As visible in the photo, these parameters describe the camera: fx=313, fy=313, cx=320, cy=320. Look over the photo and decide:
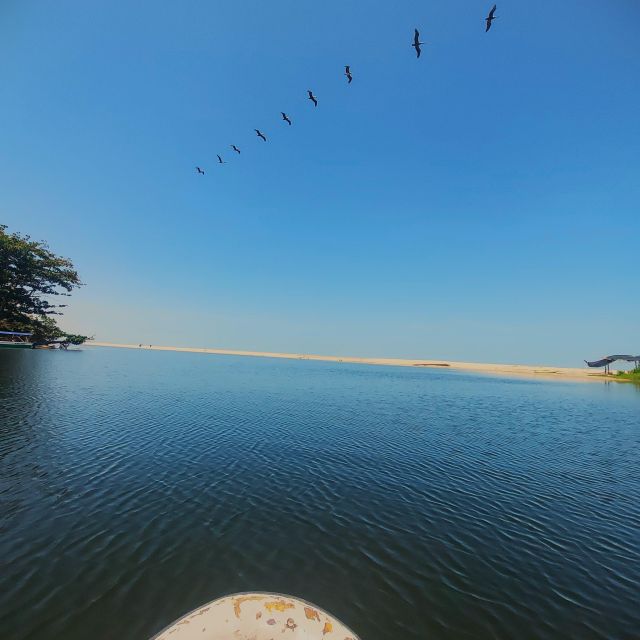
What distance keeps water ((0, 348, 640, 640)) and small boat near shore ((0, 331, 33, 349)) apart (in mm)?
88803

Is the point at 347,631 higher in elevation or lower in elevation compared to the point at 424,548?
higher

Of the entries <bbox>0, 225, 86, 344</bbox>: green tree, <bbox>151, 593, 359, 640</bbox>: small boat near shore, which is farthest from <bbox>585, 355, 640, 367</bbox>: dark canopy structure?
<bbox>0, 225, 86, 344</bbox>: green tree

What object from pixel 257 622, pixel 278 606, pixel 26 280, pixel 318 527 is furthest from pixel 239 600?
pixel 26 280

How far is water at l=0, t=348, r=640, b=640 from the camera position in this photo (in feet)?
27.0

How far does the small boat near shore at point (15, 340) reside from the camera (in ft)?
298

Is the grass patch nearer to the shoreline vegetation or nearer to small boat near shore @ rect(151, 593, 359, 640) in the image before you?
the shoreline vegetation

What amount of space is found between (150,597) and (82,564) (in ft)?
9.59

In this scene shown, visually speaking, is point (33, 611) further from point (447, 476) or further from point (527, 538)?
point (447, 476)

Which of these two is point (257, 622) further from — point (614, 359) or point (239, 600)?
point (614, 359)

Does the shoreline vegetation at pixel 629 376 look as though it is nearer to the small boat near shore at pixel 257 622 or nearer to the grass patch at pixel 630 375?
the grass patch at pixel 630 375

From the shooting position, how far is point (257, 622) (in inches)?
242

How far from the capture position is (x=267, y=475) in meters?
17.2

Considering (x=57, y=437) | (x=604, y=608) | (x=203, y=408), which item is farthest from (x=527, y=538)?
(x=203, y=408)

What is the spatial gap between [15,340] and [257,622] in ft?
436
